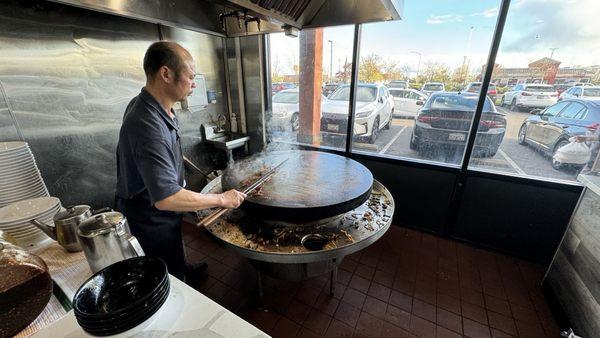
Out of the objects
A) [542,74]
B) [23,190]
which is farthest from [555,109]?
[23,190]

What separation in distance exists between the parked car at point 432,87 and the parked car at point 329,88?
105 centimetres

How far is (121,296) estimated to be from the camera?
774 millimetres

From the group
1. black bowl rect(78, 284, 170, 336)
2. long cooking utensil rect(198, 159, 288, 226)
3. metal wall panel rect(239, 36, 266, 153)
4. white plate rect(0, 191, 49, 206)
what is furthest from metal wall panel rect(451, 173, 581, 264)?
white plate rect(0, 191, 49, 206)

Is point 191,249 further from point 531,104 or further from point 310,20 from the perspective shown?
point 531,104

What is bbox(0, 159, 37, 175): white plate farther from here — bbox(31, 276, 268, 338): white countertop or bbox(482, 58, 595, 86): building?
bbox(482, 58, 595, 86): building

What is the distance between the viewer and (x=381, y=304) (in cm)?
211

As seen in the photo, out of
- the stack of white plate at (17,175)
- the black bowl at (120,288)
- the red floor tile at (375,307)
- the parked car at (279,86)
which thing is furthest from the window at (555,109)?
the stack of white plate at (17,175)

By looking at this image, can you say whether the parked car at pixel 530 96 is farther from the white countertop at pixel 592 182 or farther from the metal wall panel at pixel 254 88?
the metal wall panel at pixel 254 88

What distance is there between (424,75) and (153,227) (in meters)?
3.04

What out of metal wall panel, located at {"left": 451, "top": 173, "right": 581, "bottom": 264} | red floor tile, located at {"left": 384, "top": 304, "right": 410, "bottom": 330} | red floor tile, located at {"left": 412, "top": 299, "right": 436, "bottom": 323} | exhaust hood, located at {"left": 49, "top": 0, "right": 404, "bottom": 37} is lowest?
red floor tile, located at {"left": 384, "top": 304, "right": 410, "bottom": 330}

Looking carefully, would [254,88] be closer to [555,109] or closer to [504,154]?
[504,154]

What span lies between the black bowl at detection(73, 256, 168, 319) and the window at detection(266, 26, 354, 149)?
2883mm

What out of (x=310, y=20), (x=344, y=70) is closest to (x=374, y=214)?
(x=310, y=20)

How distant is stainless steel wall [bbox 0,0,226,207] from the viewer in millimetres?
1797
